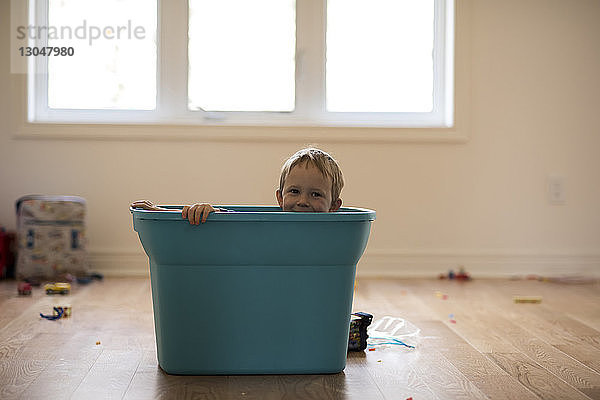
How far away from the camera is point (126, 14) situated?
124 inches

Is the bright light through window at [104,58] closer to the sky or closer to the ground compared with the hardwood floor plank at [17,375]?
closer to the sky

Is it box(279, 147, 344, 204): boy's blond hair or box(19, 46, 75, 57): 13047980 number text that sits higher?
box(19, 46, 75, 57): 13047980 number text

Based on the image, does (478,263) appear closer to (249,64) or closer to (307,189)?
(249,64)

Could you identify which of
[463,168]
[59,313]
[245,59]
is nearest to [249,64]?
[245,59]

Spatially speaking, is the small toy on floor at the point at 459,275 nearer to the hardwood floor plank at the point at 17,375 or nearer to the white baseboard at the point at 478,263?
the white baseboard at the point at 478,263

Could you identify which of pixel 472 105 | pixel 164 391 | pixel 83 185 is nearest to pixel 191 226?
pixel 164 391

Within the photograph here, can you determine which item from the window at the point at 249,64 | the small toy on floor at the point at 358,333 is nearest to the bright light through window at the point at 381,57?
the window at the point at 249,64


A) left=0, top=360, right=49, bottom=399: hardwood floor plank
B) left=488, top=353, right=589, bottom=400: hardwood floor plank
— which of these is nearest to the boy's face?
left=488, top=353, right=589, bottom=400: hardwood floor plank

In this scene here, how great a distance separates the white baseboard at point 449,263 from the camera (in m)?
3.01

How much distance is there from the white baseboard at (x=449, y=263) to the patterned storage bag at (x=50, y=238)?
186mm

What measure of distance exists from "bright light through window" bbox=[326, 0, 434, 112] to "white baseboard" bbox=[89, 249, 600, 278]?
694mm

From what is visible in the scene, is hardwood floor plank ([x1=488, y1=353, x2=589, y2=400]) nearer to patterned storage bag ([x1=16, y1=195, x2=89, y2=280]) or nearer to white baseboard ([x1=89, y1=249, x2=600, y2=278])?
white baseboard ([x1=89, y1=249, x2=600, y2=278])

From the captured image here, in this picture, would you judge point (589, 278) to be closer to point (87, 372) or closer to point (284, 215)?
point (284, 215)

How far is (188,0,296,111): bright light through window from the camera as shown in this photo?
3.15 meters
